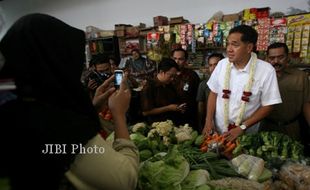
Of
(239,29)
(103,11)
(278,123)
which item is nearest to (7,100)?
(239,29)

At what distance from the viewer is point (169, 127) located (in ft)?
7.05

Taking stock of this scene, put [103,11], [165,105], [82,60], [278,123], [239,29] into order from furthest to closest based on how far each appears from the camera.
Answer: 1. [103,11]
2. [165,105]
3. [278,123]
4. [239,29]
5. [82,60]

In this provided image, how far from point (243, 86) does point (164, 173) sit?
1349mm

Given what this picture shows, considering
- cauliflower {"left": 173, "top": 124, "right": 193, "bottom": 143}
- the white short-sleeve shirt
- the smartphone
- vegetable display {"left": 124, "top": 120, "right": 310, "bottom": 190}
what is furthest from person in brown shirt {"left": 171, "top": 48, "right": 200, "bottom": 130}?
the smartphone

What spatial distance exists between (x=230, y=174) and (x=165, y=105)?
1.66 m

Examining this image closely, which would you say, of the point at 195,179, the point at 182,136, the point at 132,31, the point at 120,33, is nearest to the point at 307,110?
the point at 182,136

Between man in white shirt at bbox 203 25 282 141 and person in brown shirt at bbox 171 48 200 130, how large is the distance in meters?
0.81

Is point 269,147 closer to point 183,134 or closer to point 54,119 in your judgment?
point 183,134

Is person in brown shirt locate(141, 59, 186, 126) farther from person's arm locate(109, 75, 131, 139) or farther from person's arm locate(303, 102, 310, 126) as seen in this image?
person's arm locate(109, 75, 131, 139)

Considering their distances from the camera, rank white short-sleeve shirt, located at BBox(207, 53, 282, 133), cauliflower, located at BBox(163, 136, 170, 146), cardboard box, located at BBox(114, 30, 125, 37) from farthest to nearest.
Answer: cardboard box, located at BBox(114, 30, 125, 37), white short-sleeve shirt, located at BBox(207, 53, 282, 133), cauliflower, located at BBox(163, 136, 170, 146)

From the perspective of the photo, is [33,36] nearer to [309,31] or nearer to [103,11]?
[309,31]

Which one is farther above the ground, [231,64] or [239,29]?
[239,29]

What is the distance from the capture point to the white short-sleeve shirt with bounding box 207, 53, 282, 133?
A: 231 cm

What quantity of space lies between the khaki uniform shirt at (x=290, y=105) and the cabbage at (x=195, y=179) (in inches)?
61.1
